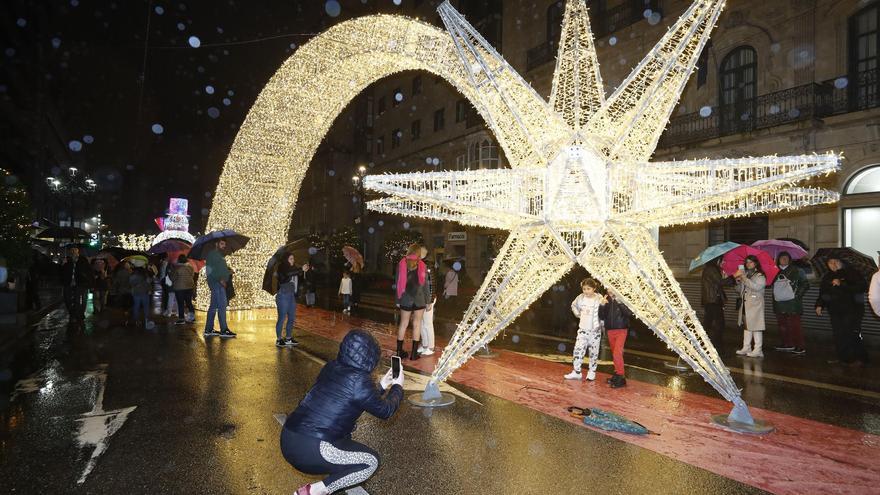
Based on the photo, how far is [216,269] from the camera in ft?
32.9

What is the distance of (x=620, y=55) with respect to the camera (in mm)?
20297

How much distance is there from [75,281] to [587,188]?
12423 millimetres

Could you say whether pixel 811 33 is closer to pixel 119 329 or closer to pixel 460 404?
pixel 460 404

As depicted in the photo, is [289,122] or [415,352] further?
[289,122]

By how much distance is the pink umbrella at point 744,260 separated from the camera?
9695 millimetres

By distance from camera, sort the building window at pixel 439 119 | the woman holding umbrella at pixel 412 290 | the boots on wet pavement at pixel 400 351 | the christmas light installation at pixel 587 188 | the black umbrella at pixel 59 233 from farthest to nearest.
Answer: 1. the building window at pixel 439 119
2. the black umbrella at pixel 59 233
3. the boots on wet pavement at pixel 400 351
4. the woman holding umbrella at pixel 412 290
5. the christmas light installation at pixel 587 188

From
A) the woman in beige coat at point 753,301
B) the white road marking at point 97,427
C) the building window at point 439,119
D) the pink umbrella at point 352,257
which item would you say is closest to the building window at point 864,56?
the woman in beige coat at point 753,301

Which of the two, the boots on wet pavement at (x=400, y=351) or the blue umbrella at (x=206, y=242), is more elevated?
the blue umbrella at (x=206, y=242)

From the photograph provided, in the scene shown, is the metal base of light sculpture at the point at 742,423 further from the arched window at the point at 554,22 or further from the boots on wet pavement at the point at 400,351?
the arched window at the point at 554,22

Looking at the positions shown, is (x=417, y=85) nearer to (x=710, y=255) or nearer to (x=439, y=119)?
(x=439, y=119)

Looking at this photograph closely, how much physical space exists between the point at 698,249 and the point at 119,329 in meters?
16.7

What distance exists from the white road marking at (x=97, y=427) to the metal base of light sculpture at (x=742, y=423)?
5.43 meters

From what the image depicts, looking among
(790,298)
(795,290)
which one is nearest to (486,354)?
(790,298)

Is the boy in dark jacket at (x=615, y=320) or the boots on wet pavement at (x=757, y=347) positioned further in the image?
the boots on wet pavement at (x=757, y=347)
